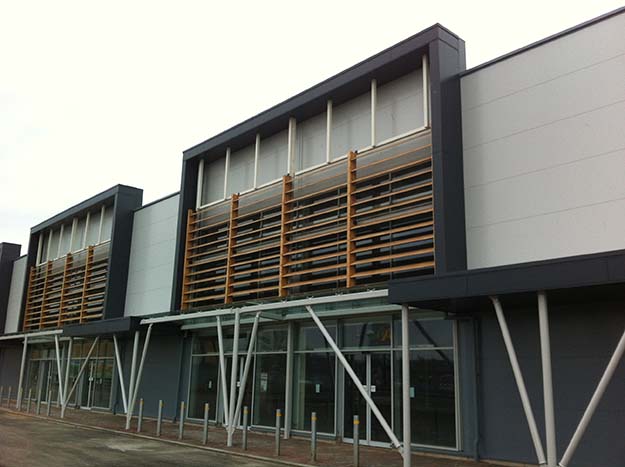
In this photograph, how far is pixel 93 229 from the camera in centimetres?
2786

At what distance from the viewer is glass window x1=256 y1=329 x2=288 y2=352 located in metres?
16.8

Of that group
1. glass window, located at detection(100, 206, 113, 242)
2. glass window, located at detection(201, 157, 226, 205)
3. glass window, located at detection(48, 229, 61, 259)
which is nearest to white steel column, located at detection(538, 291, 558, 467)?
glass window, located at detection(201, 157, 226, 205)

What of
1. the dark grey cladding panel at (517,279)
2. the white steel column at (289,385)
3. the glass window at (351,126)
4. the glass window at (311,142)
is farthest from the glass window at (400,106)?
the white steel column at (289,385)

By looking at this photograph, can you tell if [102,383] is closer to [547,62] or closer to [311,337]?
[311,337]

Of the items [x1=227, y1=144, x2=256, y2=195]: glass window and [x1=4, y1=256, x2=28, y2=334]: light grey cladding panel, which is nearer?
[x1=227, y1=144, x2=256, y2=195]: glass window

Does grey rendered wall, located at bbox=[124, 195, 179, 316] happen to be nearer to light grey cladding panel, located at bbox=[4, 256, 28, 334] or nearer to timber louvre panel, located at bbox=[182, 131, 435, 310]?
timber louvre panel, located at bbox=[182, 131, 435, 310]

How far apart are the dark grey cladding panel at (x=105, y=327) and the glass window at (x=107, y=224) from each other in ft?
17.7

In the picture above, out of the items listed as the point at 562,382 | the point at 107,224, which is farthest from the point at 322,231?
the point at 107,224

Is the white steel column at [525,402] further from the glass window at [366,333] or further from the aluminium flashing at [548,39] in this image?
the aluminium flashing at [548,39]

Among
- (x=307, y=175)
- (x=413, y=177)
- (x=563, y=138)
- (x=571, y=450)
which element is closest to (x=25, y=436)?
(x=307, y=175)

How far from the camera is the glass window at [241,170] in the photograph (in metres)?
19.5

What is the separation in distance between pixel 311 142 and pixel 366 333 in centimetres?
609

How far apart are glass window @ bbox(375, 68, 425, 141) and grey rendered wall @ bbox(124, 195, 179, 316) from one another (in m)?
10.2

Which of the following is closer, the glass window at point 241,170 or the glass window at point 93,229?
the glass window at point 241,170
